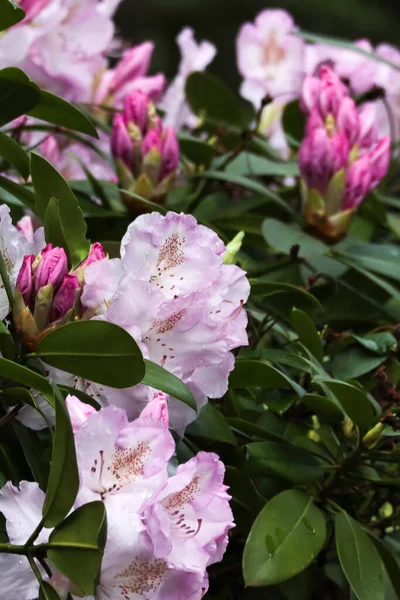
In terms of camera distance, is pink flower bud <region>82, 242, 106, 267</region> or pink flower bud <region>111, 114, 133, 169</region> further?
pink flower bud <region>111, 114, 133, 169</region>

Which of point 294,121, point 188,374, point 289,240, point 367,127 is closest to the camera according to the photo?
point 188,374

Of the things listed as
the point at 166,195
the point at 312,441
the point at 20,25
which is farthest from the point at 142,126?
the point at 312,441

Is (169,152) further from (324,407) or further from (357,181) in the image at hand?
(324,407)

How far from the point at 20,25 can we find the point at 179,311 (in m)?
0.56

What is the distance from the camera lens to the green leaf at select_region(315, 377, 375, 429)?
658 mm

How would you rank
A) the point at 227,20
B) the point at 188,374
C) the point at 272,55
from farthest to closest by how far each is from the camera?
the point at 227,20, the point at 272,55, the point at 188,374

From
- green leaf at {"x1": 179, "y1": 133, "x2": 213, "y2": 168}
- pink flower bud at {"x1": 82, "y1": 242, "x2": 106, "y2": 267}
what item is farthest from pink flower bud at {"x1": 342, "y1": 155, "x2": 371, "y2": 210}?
pink flower bud at {"x1": 82, "y1": 242, "x2": 106, "y2": 267}

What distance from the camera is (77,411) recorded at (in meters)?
0.55

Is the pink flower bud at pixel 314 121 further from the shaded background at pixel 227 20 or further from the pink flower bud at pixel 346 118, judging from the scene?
the shaded background at pixel 227 20

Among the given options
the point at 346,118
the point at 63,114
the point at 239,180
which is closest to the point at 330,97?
the point at 346,118

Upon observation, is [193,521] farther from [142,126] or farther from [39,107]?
[142,126]

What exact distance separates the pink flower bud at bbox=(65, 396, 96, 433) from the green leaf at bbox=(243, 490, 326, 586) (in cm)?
14

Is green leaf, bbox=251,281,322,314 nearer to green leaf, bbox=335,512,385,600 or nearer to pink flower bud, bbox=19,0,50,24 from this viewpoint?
green leaf, bbox=335,512,385,600

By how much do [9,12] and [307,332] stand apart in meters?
0.31
